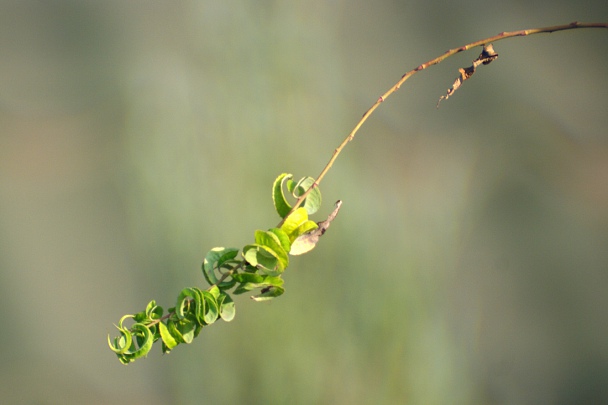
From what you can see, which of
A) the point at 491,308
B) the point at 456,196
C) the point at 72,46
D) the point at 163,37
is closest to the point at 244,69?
the point at 163,37

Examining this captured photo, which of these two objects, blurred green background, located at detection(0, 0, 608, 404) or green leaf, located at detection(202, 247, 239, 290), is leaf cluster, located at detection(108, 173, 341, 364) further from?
blurred green background, located at detection(0, 0, 608, 404)

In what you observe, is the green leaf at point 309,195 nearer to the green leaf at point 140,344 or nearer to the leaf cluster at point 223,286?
the leaf cluster at point 223,286

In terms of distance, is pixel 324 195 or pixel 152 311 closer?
pixel 152 311

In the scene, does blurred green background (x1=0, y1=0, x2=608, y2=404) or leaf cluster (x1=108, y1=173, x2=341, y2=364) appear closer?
leaf cluster (x1=108, y1=173, x2=341, y2=364)

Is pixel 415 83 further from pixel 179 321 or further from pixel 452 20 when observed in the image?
pixel 179 321

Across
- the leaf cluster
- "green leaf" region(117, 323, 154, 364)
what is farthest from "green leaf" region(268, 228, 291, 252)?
"green leaf" region(117, 323, 154, 364)

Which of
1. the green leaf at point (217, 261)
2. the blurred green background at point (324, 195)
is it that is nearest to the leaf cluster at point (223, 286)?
the green leaf at point (217, 261)

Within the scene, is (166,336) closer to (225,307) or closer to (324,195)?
(225,307)

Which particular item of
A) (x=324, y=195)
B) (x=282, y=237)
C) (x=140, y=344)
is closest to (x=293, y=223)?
(x=282, y=237)
